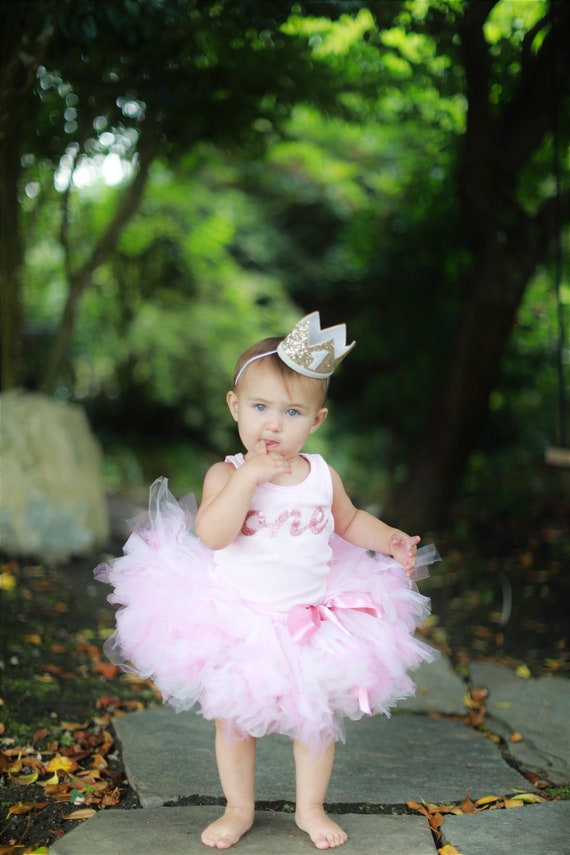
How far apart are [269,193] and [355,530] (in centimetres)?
812

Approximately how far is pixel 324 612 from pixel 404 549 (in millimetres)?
276

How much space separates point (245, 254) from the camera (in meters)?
9.57

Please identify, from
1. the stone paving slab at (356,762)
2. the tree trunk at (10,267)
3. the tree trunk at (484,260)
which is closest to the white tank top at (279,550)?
the stone paving slab at (356,762)

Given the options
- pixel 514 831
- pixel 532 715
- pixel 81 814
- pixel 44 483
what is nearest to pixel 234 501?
pixel 81 814

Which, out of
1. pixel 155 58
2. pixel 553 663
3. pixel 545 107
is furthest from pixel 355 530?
pixel 545 107

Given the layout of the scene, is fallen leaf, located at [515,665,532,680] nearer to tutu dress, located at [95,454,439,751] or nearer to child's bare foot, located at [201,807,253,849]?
tutu dress, located at [95,454,439,751]

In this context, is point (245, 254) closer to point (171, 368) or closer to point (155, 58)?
point (171, 368)

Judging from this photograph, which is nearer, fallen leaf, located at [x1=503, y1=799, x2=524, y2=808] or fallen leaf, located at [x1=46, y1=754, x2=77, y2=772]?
fallen leaf, located at [x1=503, y1=799, x2=524, y2=808]

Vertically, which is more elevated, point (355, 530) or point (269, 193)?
point (269, 193)

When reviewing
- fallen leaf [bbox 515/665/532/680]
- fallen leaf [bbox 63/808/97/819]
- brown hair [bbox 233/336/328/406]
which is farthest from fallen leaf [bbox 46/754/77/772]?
fallen leaf [bbox 515/665/532/680]

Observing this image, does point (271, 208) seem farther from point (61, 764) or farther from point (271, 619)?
point (271, 619)

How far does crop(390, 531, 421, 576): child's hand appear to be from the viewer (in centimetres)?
223

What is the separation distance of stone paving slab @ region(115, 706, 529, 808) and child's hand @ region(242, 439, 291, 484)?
0.99 metres

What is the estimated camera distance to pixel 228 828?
211 cm
